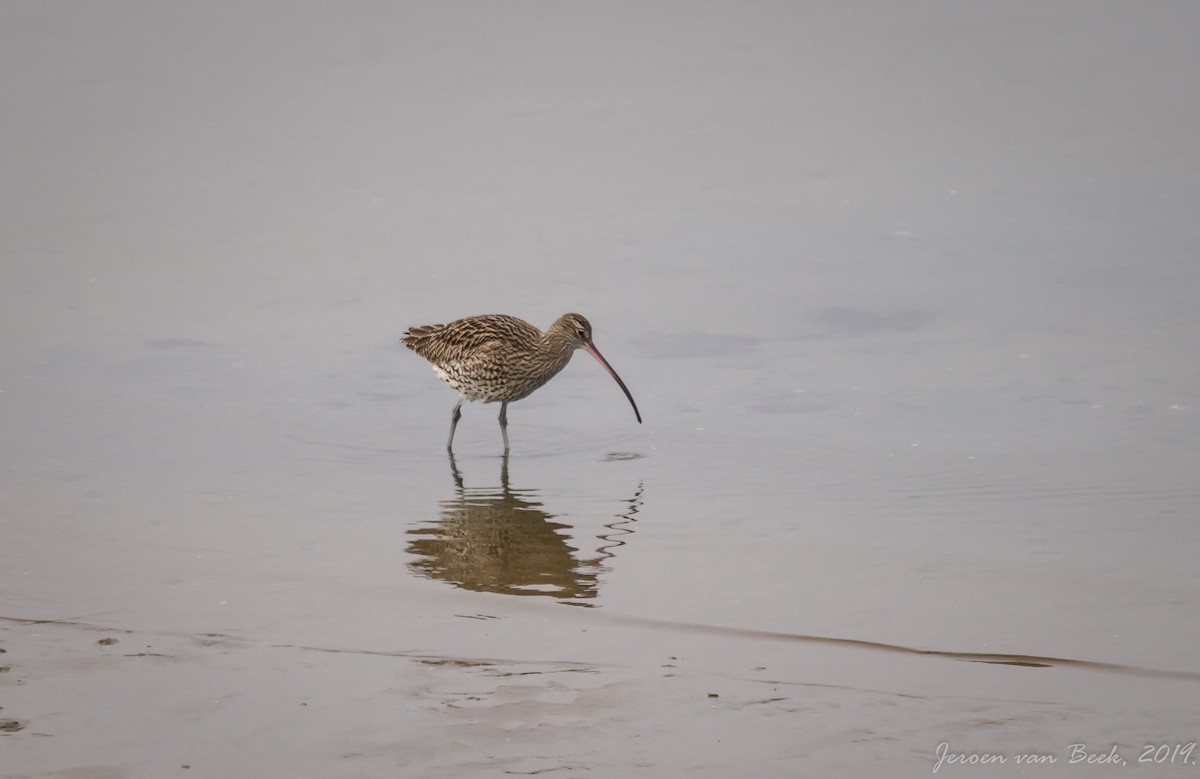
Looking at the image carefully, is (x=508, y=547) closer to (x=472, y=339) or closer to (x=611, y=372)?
(x=611, y=372)

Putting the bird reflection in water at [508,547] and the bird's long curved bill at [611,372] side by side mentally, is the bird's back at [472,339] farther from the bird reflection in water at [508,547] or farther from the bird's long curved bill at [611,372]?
the bird reflection in water at [508,547]

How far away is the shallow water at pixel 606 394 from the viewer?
564 centimetres

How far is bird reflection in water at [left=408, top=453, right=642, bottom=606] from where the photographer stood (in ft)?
23.4

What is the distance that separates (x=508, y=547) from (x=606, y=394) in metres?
3.28

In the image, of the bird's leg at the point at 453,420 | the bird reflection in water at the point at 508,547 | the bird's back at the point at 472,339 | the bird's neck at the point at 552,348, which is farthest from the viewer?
the bird's neck at the point at 552,348

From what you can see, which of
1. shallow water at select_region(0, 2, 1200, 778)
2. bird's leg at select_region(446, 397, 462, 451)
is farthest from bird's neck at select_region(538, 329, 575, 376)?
bird's leg at select_region(446, 397, 462, 451)

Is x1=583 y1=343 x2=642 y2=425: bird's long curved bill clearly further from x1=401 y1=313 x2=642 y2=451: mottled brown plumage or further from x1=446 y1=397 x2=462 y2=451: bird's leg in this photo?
x1=446 y1=397 x2=462 y2=451: bird's leg

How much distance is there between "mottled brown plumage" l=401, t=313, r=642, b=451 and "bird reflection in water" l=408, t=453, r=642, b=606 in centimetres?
139

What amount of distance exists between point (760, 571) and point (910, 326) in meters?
4.65

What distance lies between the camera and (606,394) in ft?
35.8

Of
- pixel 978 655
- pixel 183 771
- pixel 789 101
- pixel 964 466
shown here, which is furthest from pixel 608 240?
pixel 183 771

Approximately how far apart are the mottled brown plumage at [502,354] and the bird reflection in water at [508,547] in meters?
1.39
